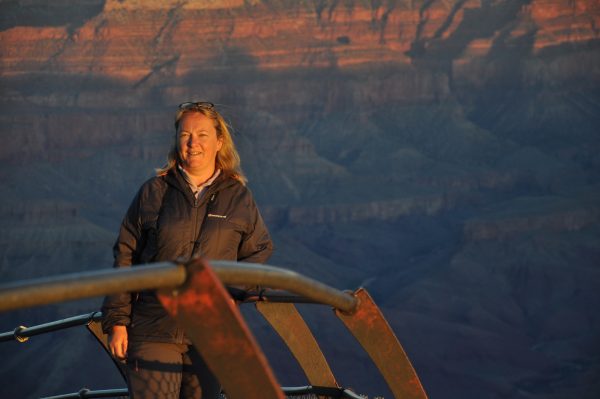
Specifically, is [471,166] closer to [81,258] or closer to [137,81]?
[137,81]

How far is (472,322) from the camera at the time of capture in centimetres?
6375

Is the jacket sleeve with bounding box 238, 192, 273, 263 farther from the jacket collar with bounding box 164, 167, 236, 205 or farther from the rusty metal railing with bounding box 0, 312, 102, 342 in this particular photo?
the rusty metal railing with bounding box 0, 312, 102, 342

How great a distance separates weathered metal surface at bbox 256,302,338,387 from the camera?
454cm

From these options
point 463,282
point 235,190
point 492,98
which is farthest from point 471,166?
point 235,190

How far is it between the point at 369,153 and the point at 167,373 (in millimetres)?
83069

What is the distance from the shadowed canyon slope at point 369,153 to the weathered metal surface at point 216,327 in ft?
149

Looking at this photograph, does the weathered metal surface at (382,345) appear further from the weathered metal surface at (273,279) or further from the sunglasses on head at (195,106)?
the sunglasses on head at (195,106)

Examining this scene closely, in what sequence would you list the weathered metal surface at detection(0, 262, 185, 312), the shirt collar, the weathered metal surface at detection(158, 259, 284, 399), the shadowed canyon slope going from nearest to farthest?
the weathered metal surface at detection(0, 262, 185, 312)
the weathered metal surface at detection(158, 259, 284, 399)
the shirt collar
the shadowed canyon slope

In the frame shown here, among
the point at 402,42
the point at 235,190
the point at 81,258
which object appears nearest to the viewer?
the point at 235,190

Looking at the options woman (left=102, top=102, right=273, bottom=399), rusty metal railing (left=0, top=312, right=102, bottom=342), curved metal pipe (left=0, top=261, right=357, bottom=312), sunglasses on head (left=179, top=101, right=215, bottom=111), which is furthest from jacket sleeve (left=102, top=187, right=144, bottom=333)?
curved metal pipe (left=0, top=261, right=357, bottom=312)

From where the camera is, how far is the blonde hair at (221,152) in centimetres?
486

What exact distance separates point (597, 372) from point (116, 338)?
52329 millimetres

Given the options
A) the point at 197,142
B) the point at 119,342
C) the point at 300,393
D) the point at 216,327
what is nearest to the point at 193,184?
the point at 197,142

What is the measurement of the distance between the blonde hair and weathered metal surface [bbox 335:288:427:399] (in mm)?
1065
